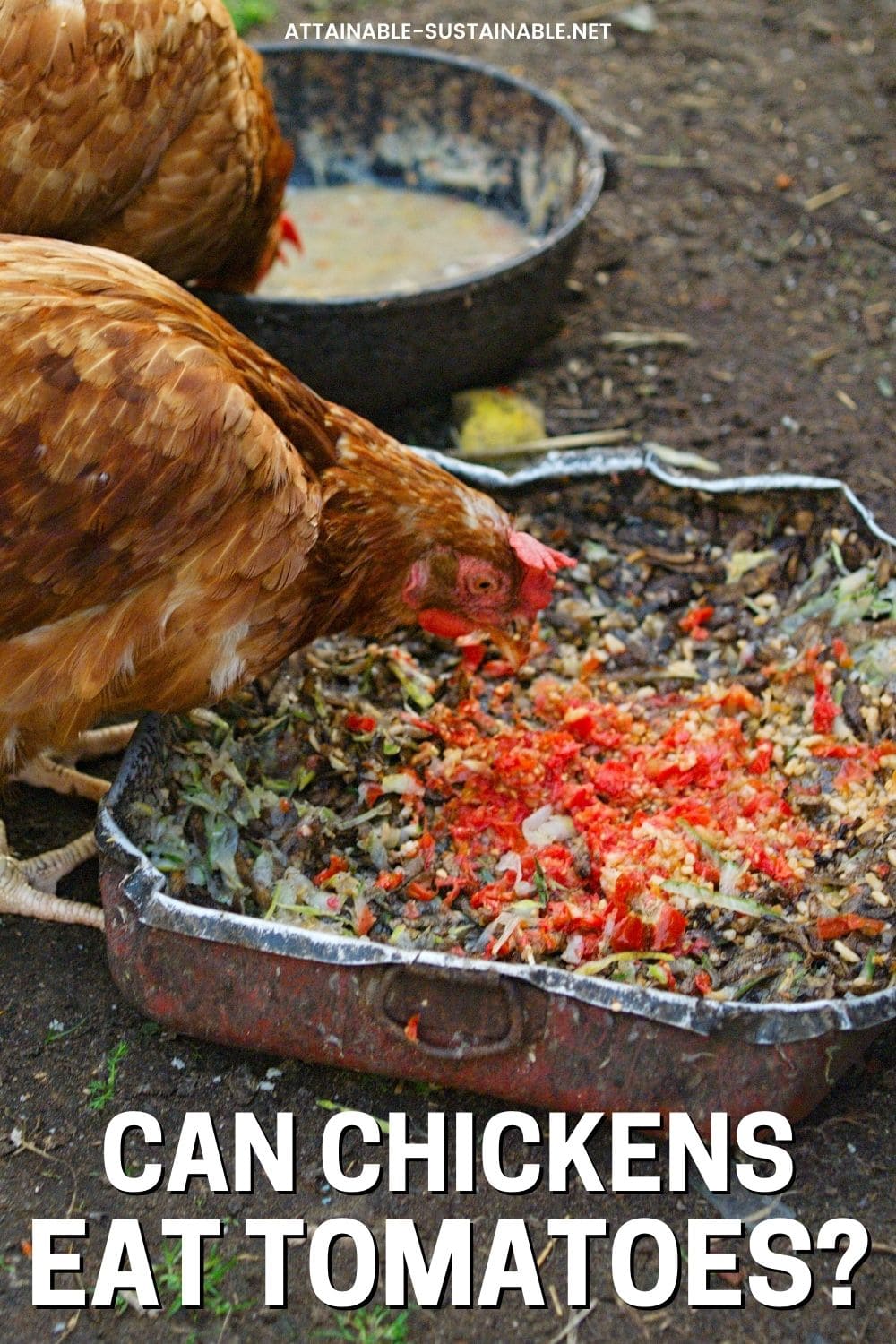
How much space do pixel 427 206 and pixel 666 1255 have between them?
4.34m

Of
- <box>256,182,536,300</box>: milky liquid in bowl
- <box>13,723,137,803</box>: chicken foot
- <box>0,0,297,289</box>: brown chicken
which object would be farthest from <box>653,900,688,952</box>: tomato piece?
<box>256,182,536,300</box>: milky liquid in bowl

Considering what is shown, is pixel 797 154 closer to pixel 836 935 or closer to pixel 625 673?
pixel 625 673

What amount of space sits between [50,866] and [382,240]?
10.3ft

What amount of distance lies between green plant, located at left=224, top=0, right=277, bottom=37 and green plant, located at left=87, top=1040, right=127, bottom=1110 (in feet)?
18.7

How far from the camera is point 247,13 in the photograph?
7000mm

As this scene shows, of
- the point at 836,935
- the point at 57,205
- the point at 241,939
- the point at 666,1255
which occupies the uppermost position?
the point at 57,205

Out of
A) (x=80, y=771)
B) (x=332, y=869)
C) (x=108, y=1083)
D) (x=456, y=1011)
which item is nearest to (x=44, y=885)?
(x=80, y=771)

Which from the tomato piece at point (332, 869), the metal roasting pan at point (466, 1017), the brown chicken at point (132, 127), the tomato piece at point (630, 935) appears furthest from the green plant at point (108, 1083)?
the brown chicken at point (132, 127)

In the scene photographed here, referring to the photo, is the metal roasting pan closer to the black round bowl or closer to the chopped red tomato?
the chopped red tomato

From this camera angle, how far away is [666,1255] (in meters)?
2.49

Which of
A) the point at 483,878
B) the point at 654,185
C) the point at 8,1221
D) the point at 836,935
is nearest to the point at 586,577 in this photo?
the point at 483,878

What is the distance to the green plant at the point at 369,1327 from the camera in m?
2.38

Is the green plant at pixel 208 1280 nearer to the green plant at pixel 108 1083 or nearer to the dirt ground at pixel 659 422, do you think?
the dirt ground at pixel 659 422

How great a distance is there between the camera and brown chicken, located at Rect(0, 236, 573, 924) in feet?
8.59
